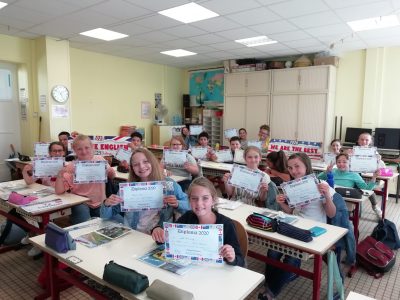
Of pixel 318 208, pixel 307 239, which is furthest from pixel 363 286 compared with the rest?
pixel 307 239

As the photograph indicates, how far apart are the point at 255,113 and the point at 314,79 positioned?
160 cm

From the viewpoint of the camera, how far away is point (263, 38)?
5801 millimetres

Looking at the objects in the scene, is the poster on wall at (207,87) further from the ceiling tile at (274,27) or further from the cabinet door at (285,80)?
the ceiling tile at (274,27)

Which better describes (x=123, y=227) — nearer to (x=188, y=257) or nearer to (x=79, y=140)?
(x=188, y=257)

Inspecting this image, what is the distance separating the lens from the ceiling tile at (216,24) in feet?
15.2

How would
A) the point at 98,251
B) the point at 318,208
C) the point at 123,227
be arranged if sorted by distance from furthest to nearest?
the point at 318,208 < the point at 123,227 < the point at 98,251

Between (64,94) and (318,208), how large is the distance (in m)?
5.44

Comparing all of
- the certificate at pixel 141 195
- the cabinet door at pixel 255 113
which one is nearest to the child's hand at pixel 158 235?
the certificate at pixel 141 195

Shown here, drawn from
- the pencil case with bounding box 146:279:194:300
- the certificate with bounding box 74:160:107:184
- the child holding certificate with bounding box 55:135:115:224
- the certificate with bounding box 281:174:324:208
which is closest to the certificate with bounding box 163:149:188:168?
the child holding certificate with bounding box 55:135:115:224

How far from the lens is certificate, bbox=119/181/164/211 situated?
6.41 feet

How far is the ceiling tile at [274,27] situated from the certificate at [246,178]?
3.09 meters

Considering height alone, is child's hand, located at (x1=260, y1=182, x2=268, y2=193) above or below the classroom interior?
below

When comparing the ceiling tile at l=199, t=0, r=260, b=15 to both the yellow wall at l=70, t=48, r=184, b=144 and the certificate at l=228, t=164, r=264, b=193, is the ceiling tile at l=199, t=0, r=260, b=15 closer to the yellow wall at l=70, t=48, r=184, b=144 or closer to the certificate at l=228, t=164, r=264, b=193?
the certificate at l=228, t=164, r=264, b=193

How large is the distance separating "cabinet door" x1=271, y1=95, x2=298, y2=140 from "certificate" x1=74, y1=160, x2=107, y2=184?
17.6 ft
